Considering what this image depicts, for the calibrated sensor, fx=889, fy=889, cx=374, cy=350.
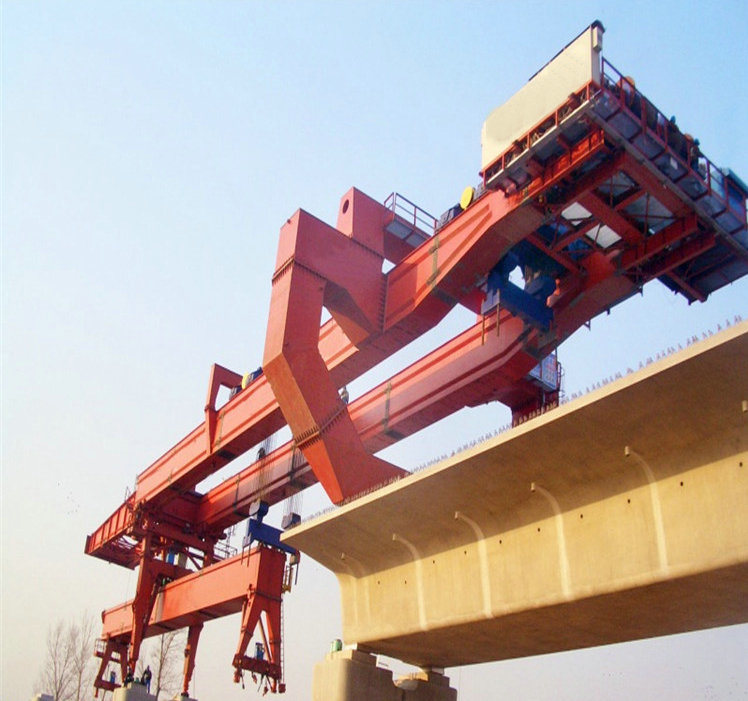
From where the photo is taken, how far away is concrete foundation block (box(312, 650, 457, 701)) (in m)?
16.7

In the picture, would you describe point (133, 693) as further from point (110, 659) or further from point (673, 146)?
point (673, 146)

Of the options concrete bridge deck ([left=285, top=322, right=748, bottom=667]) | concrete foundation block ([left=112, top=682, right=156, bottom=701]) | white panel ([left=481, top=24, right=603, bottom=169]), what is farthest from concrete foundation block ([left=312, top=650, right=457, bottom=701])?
concrete foundation block ([left=112, top=682, right=156, bottom=701])

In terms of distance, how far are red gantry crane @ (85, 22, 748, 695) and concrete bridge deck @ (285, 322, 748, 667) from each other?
2.01 m

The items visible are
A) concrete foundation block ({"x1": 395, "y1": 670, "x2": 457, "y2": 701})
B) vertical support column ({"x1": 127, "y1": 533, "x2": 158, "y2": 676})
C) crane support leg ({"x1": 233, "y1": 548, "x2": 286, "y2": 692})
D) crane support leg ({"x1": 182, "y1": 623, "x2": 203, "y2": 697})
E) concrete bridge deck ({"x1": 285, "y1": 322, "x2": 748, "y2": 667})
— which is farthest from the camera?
crane support leg ({"x1": 182, "y1": 623, "x2": 203, "y2": 697})

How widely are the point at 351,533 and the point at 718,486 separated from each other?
7253 millimetres

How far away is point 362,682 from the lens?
1684 centimetres

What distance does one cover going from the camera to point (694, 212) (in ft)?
47.3

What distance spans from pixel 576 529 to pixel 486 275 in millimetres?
5765

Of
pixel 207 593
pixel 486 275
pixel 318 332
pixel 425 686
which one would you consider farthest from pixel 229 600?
pixel 486 275

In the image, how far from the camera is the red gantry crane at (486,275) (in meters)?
13.9

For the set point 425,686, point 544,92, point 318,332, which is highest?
point 544,92

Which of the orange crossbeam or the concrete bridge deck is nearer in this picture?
the concrete bridge deck

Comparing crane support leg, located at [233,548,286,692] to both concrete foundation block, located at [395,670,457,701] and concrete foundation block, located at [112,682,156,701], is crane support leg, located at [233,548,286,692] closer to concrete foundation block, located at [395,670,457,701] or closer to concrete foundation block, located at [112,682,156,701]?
concrete foundation block, located at [395,670,457,701]

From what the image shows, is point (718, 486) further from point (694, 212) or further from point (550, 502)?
point (694, 212)
